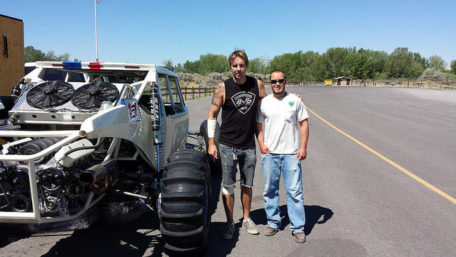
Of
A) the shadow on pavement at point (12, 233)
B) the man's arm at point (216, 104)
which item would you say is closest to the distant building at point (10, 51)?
the shadow on pavement at point (12, 233)

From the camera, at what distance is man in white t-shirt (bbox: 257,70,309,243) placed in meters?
3.97

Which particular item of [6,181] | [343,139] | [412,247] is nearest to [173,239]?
[6,181]

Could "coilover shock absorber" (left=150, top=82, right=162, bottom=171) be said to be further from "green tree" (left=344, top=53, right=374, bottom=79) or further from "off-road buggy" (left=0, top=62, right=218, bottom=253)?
"green tree" (left=344, top=53, right=374, bottom=79)

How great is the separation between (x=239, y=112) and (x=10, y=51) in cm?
1174

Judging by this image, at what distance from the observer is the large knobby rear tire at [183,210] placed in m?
3.05

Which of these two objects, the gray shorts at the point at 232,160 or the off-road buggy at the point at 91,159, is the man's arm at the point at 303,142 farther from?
the off-road buggy at the point at 91,159

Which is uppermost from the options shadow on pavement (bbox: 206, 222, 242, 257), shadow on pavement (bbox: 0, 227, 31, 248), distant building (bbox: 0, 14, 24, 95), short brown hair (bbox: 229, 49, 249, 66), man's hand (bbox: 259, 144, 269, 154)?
distant building (bbox: 0, 14, 24, 95)

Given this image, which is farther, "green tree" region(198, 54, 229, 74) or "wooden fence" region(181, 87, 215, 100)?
"green tree" region(198, 54, 229, 74)

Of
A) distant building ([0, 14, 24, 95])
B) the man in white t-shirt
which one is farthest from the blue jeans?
distant building ([0, 14, 24, 95])

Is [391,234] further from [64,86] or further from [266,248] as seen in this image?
[64,86]

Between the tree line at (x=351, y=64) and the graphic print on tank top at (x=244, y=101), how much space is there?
483 feet

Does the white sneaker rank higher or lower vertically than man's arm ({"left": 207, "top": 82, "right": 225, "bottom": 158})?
lower

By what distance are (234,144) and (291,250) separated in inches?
53.6

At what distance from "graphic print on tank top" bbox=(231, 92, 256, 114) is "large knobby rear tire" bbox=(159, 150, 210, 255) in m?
1.03
